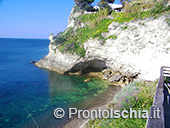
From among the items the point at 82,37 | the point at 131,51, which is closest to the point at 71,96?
the point at 131,51

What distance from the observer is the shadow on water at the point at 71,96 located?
12.2 m

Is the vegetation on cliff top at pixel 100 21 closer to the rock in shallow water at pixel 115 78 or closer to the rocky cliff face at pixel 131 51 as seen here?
the rocky cliff face at pixel 131 51

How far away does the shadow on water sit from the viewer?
40.2 feet

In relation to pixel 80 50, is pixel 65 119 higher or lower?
lower

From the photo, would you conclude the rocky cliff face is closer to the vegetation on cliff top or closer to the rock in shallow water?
the rock in shallow water

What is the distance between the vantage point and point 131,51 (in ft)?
66.8

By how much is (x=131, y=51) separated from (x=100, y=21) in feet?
43.3

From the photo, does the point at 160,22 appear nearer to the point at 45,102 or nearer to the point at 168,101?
the point at 168,101

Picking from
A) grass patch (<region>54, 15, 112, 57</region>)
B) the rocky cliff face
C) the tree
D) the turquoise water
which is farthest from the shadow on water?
the tree

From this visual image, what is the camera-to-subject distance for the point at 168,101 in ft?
19.5

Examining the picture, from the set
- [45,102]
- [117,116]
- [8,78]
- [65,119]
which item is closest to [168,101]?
[117,116]

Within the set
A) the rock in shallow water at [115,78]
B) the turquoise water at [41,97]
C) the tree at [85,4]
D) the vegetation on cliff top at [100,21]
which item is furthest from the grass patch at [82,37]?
the tree at [85,4]

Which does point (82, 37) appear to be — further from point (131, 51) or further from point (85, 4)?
point (85, 4)

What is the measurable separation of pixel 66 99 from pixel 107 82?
864 centimetres
